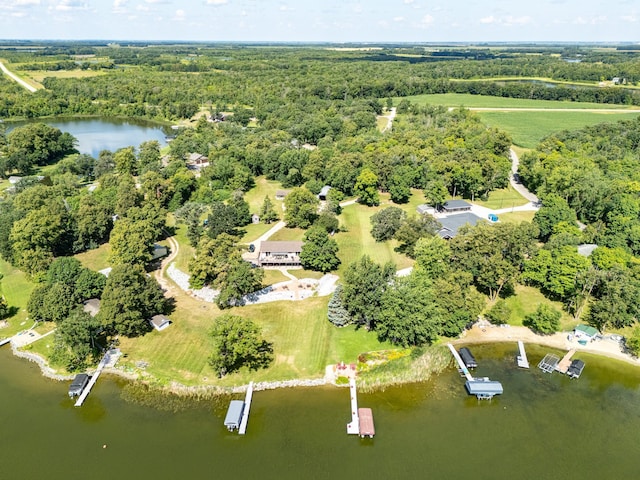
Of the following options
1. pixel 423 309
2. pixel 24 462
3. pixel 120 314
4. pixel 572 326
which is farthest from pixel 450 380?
pixel 24 462

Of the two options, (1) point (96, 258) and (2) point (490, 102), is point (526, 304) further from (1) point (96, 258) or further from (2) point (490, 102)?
(2) point (490, 102)

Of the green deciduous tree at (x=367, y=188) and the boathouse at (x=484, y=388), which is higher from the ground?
the green deciduous tree at (x=367, y=188)

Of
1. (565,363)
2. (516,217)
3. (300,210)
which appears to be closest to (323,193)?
(300,210)

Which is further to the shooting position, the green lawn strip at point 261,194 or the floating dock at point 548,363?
the green lawn strip at point 261,194

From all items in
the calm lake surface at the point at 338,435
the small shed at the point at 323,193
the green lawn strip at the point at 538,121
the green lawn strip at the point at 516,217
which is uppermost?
the green lawn strip at the point at 538,121

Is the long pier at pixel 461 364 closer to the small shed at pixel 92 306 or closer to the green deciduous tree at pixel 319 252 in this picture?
the green deciduous tree at pixel 319 252

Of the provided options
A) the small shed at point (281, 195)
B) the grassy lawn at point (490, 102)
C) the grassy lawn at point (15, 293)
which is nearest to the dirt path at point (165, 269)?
the grassy lawn at point (15, 293)

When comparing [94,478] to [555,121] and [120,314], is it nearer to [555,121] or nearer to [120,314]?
[120,314]
